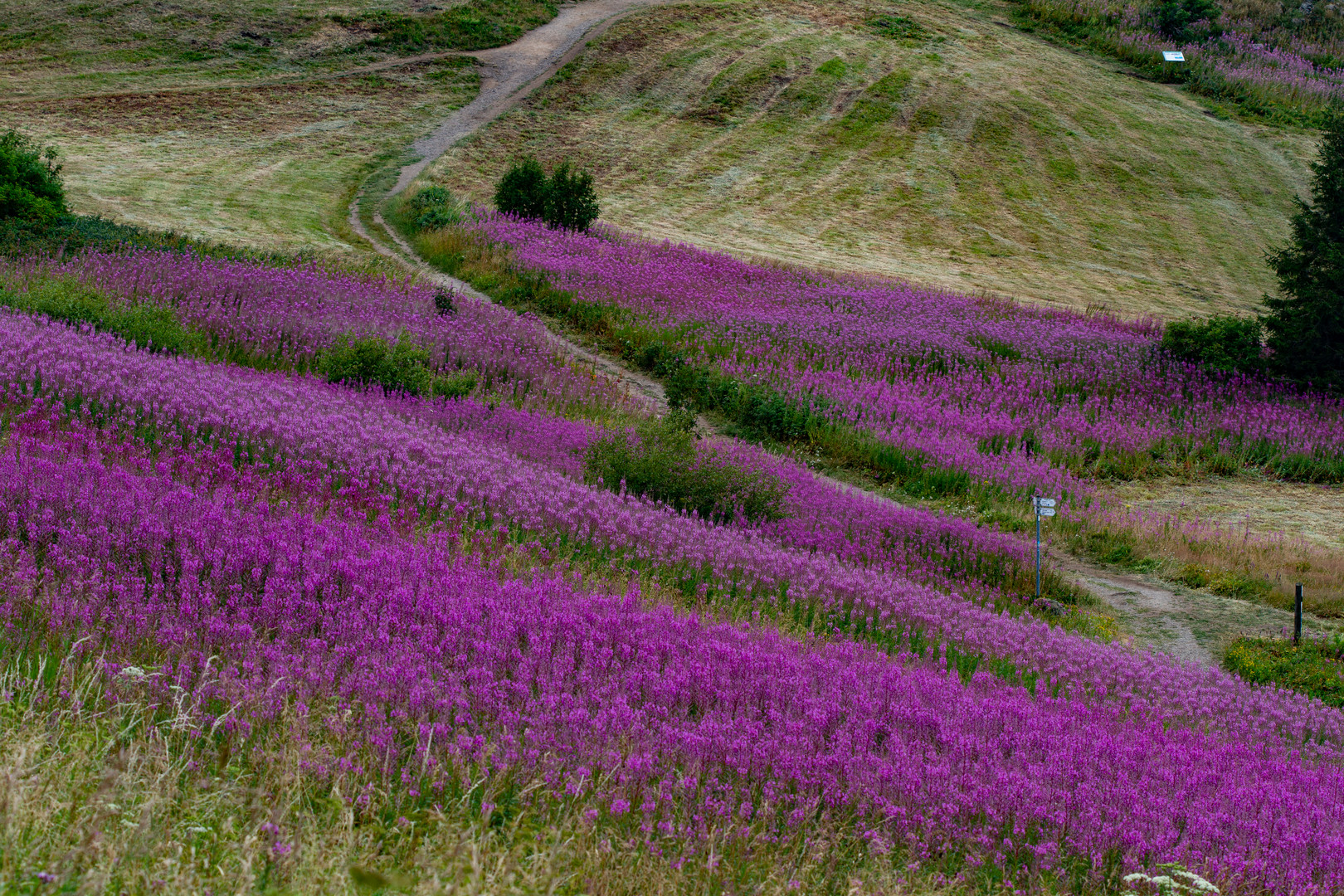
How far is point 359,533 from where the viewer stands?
6770 mm

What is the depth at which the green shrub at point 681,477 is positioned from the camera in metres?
11.5

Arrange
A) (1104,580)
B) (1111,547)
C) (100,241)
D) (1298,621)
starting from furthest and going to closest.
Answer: (100,241)
(1111,547)
(1104,580)
(1298,621)

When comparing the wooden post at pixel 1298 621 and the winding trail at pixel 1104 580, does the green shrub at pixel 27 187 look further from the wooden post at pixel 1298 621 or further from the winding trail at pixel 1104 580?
the wooden post at pixel 1298 621

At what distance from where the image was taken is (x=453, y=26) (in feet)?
184

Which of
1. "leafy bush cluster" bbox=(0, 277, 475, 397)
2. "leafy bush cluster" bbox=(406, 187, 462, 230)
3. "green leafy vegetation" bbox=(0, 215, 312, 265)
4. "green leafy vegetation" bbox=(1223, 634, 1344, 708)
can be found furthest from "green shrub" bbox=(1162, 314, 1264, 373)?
"green leafy vegetation" bbox=(0, 215, 312, 265)

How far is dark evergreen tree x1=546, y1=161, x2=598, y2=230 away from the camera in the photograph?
2953 cm

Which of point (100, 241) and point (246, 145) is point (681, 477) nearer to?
point (100, 241)

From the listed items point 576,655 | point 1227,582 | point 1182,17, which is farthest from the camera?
point 1182,17

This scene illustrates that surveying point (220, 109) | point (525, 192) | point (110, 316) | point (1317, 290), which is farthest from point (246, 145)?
point (1317, 290)

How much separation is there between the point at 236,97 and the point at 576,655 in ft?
149

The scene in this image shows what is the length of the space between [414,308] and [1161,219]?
36.8 meters

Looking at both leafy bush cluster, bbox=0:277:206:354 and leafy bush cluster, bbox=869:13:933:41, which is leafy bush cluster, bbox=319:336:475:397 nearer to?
leafy bush cluster, bbox=0:277:206:354

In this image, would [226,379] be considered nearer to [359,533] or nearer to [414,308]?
[359,533]

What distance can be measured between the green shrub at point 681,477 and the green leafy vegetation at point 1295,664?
4763 millimetres
